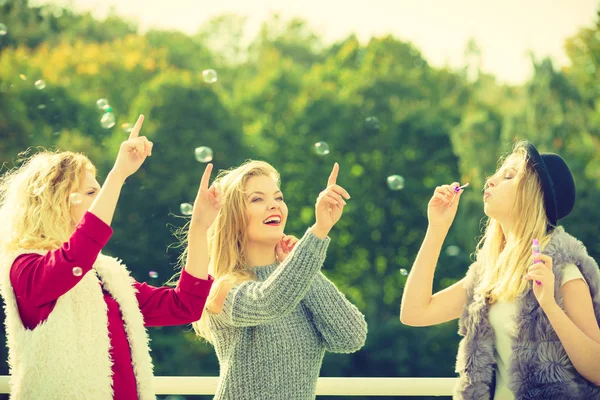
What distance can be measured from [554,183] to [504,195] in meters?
0.19

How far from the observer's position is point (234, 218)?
3123 mm

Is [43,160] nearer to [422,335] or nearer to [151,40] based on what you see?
[422,335]

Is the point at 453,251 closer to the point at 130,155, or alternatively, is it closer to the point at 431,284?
the point at 431,284

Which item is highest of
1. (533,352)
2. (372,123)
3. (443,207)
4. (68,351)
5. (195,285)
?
(372,123)

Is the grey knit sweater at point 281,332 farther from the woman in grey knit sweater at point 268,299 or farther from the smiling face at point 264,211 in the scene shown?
the smiling face at point 264,211

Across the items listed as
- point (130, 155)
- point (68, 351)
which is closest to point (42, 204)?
point (130, 155)

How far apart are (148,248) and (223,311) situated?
14.7 m

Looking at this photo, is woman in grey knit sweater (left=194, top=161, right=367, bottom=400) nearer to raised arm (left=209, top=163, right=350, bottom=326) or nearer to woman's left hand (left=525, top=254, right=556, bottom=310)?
raised arm (left=209, top=163, right=350, bottom=326)

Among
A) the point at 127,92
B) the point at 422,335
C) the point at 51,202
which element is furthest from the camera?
the point at 127,92

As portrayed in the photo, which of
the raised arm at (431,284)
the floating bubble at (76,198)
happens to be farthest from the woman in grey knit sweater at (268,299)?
the floating bubble at (76,198)

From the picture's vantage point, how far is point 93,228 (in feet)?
8.02

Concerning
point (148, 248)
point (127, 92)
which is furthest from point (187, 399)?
point (127, 92)

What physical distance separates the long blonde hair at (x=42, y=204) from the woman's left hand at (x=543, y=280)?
1555 millimetres

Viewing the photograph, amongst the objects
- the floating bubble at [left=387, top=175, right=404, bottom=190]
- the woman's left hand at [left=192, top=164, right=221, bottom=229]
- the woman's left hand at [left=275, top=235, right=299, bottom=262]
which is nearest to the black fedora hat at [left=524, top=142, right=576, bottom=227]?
the woman's left hand at [left=275, top=235, right=299, bottom=262]
